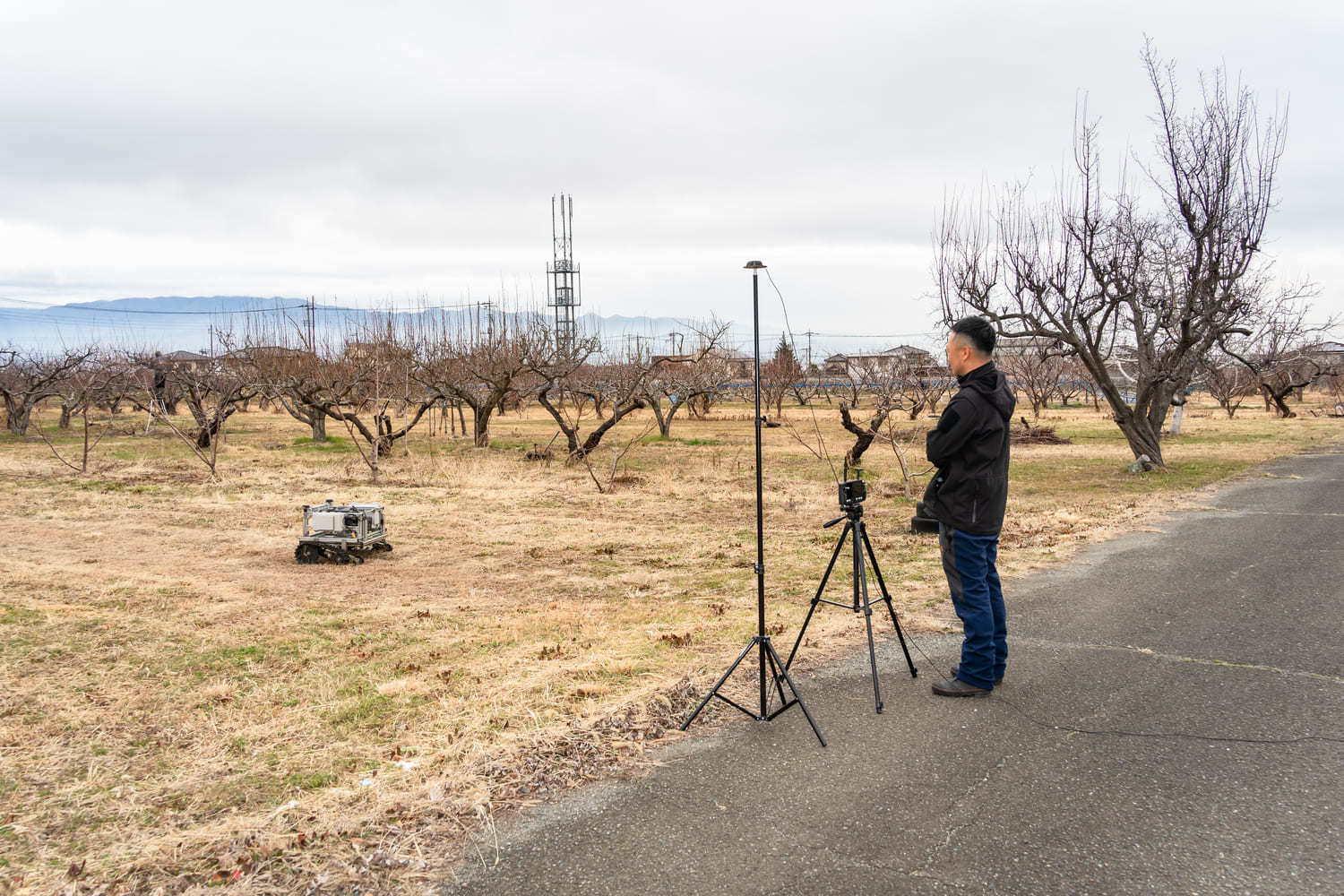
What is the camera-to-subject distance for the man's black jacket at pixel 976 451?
13.4ft

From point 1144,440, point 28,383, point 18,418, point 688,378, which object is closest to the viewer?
point 1144,440

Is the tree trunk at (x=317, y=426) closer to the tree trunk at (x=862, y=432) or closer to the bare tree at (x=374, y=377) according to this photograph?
the bare tree at (x=374, y=377)

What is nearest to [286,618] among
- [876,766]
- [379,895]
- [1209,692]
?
[379,895]

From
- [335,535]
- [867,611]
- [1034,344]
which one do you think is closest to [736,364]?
[1034,344]

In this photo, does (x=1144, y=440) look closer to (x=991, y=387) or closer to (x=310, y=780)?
(x=991, y=387)

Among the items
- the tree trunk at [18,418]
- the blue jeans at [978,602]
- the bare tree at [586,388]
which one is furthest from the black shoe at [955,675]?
the tree trunk at [18,418]

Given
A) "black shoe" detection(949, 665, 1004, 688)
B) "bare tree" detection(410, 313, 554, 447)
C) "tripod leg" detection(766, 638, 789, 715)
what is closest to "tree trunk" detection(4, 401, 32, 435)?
"bare tree" detection(410, 313, 554, 447)

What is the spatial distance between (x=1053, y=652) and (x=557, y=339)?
23.5 m

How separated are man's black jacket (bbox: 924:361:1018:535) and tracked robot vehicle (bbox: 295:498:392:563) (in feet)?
23.1

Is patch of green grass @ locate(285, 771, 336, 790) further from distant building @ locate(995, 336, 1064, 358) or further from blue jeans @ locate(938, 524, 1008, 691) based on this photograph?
distant building @ locate(995, 336, 1064, 358)

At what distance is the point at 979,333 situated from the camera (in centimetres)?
418

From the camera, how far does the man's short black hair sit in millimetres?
4148

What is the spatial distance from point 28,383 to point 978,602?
34472 mm

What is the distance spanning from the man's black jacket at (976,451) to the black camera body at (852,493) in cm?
38
